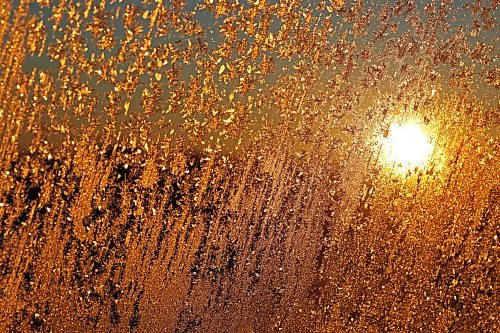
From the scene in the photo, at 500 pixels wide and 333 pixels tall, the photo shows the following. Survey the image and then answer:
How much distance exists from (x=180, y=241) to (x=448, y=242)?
43 centimetres

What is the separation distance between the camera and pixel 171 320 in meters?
1.19

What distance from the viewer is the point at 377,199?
1.20 meters

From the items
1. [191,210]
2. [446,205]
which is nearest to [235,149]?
[191,210]

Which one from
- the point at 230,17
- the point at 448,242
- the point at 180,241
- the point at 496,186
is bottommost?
the point at 180,241

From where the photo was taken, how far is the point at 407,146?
1211 mm

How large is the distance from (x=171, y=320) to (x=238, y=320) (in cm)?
11

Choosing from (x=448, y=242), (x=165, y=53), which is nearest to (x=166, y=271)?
(x=165, y=53)

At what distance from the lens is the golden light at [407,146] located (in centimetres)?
120

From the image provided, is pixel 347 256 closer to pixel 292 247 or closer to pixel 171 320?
pixel 292 247

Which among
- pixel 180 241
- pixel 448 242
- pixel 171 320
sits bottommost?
pixel 171 320

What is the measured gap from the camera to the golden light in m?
1.20

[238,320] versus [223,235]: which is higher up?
[223,235]

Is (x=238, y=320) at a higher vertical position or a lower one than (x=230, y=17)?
lower

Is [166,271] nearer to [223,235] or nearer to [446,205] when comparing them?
[223,235]
